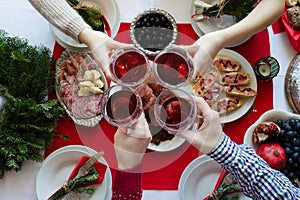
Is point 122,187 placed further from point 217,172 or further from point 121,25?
point 121,25

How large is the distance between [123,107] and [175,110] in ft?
0.37

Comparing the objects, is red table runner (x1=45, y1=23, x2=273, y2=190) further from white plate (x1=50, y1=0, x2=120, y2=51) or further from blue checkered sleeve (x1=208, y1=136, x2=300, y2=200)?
blue checkered sleeve (x1=208, y1=136, x2=300, y2=200)

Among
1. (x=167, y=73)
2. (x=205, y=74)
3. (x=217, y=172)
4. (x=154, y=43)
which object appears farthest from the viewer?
(x=217, y=172)

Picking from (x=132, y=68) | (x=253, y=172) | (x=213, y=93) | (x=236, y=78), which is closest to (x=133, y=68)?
(x=132, y=68)

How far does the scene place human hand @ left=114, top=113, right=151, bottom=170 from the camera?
3.05 ft

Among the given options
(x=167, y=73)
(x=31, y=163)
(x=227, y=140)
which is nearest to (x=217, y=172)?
(x=227, y=140)

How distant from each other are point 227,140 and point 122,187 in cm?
28

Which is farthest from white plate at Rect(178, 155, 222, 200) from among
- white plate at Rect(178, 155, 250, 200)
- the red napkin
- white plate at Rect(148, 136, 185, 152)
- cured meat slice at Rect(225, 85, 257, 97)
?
the red napkin

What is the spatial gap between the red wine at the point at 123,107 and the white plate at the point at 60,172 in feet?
1.15

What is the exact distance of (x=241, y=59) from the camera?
1285 mm

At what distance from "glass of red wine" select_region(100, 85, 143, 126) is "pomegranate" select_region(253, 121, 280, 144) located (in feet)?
1.56

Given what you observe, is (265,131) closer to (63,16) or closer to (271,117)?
(271,117)

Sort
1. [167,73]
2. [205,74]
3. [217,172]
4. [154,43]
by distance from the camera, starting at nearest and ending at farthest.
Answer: [167,73] < [205,74] < [154,43] < [217,172]

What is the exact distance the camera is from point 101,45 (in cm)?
101
